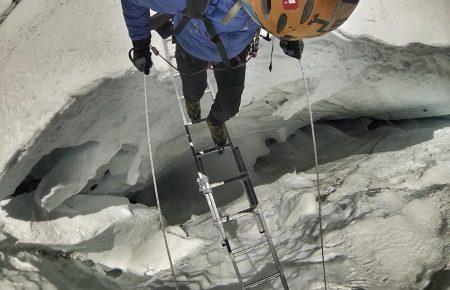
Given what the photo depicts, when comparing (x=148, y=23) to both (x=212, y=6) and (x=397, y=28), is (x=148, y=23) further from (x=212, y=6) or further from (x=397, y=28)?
(x=397, y=28)

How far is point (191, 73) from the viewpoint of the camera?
290cm

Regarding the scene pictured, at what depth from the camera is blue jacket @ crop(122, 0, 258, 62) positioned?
2.23 m

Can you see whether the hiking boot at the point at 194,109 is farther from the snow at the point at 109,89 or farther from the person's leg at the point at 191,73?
the snow at the point at 109,89

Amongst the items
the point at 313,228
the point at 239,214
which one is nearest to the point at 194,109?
the point at 239,214

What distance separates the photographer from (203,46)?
2.55m

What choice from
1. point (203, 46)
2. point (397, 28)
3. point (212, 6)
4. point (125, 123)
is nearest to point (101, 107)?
point (125, 123)

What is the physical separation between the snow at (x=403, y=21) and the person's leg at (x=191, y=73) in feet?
4.47

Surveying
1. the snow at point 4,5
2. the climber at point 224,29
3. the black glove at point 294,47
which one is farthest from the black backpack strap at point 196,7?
the snow at point 4,5

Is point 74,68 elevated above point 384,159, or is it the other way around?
point 74,68

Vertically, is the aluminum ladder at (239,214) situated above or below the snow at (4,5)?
below

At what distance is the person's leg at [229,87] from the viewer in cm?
285

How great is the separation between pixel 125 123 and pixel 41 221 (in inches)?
44.8

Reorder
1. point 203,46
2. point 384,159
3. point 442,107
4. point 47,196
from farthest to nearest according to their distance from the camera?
point 442,107 → point 384,159 → point 47,196 → point 203,46

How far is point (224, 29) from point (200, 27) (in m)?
0.16
